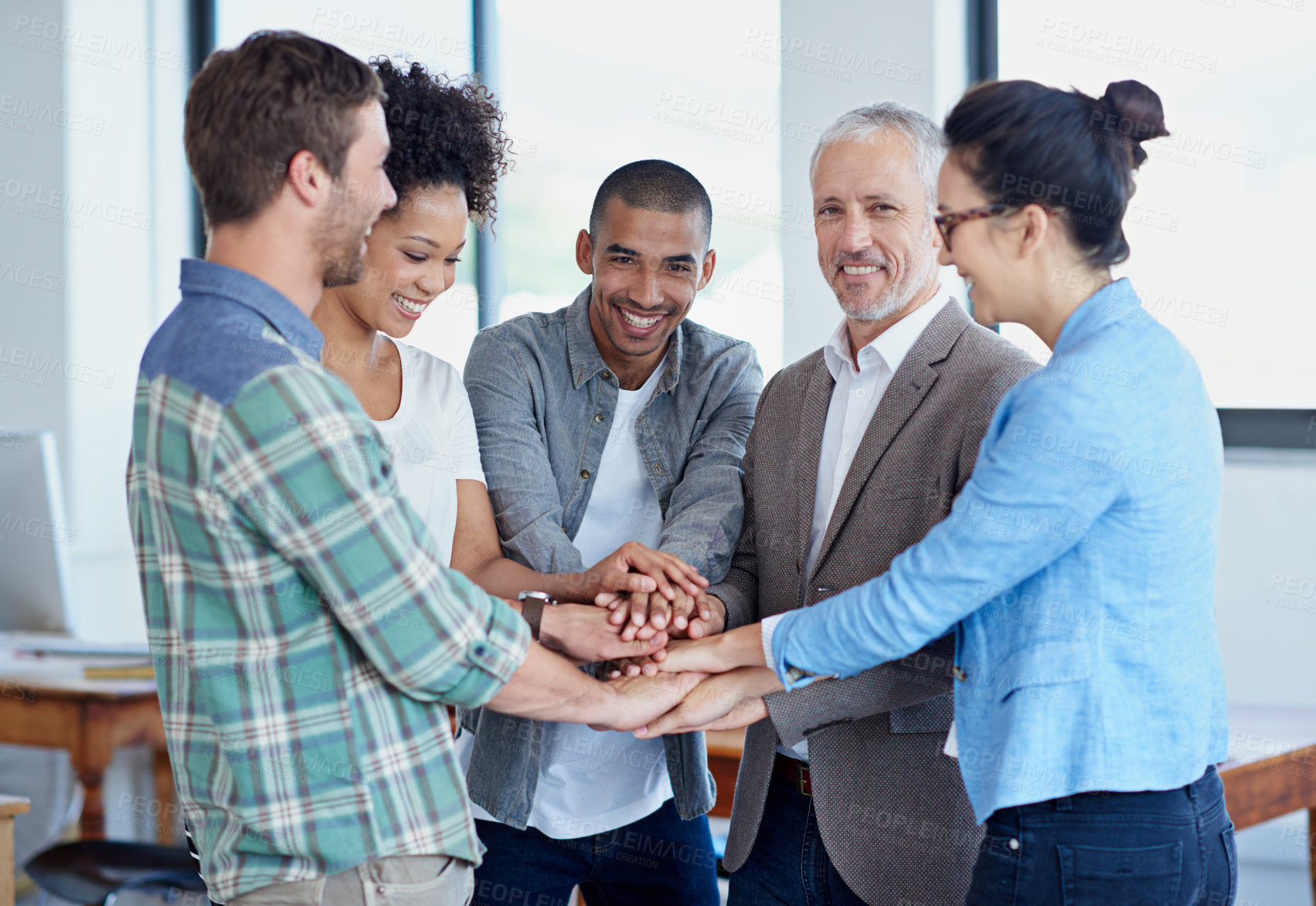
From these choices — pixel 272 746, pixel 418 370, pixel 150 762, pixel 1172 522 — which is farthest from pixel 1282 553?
pixel 150 762

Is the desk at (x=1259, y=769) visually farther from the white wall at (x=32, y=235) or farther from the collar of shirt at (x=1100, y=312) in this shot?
the white wall at (x=32, y=235)

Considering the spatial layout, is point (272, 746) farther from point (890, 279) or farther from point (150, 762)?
point (150, 762)

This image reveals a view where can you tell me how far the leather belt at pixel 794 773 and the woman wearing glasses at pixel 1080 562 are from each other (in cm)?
40

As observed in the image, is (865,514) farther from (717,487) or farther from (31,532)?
(31,532)

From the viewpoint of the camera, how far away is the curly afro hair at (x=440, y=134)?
172cm

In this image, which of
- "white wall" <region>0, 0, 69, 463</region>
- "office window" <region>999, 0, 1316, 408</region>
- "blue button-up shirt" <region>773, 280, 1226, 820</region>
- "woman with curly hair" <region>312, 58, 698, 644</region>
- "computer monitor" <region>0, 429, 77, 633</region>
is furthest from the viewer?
"white wall" <region>0, 0, 69, 463</region>

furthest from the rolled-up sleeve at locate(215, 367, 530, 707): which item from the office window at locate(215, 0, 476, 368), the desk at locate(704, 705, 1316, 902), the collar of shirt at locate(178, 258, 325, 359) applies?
the office window at locate(215, 0, 476, 368)

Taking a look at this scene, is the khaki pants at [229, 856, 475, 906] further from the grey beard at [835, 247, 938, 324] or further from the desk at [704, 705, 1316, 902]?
the desk at [704, 705, 1316, 902]

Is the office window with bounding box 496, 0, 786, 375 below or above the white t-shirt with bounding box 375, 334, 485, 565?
above

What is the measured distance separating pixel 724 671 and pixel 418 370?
0.70 m

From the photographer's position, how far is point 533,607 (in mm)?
1766

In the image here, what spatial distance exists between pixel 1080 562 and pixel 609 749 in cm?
99

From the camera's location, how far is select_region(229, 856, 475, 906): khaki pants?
1.14 m

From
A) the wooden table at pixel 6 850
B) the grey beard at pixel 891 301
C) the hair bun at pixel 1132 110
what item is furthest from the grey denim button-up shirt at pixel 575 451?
the wooden table at pixel 6 850
